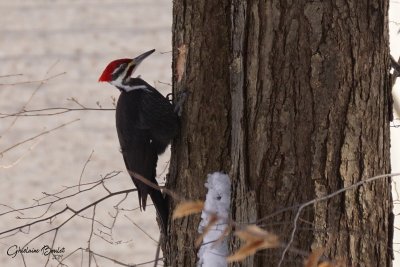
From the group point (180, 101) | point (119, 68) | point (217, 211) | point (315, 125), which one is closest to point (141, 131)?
point (119, 68)

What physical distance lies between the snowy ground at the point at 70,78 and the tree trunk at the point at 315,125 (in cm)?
333

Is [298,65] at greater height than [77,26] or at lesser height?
lesser

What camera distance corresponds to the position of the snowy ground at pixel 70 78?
6.16 meters

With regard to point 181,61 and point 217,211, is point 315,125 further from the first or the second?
point 181,61

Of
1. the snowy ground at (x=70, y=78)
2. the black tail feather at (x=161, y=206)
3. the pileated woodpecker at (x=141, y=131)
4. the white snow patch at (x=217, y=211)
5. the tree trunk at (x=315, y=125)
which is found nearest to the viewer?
the tree trunk at (x=315, y=125)

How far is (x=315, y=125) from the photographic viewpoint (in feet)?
9.02

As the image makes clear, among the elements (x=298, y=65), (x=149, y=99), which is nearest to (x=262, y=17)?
(x=298, y=65)

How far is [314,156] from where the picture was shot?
108 inches

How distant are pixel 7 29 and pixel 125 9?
0.91 meters

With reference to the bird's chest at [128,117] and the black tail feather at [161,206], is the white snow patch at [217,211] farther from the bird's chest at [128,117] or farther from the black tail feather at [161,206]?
the bird's chest at [128,117]

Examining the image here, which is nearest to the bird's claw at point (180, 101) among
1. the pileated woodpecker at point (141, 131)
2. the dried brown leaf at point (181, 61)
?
the dried brown leaf at point (181, 61)

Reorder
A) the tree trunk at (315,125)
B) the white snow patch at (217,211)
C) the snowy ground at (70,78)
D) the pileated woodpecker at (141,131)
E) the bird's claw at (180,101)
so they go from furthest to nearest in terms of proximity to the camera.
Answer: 1. the snowy ground at (70,78)
2. the pileated woodpecker at (141,131)
3. the bird's claw at (180,101)
4. the white snow patch at (217,211)
5. the tree trunk at (315,125)

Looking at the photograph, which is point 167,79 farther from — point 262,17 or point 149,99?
point 262,17

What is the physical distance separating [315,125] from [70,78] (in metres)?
3.73
